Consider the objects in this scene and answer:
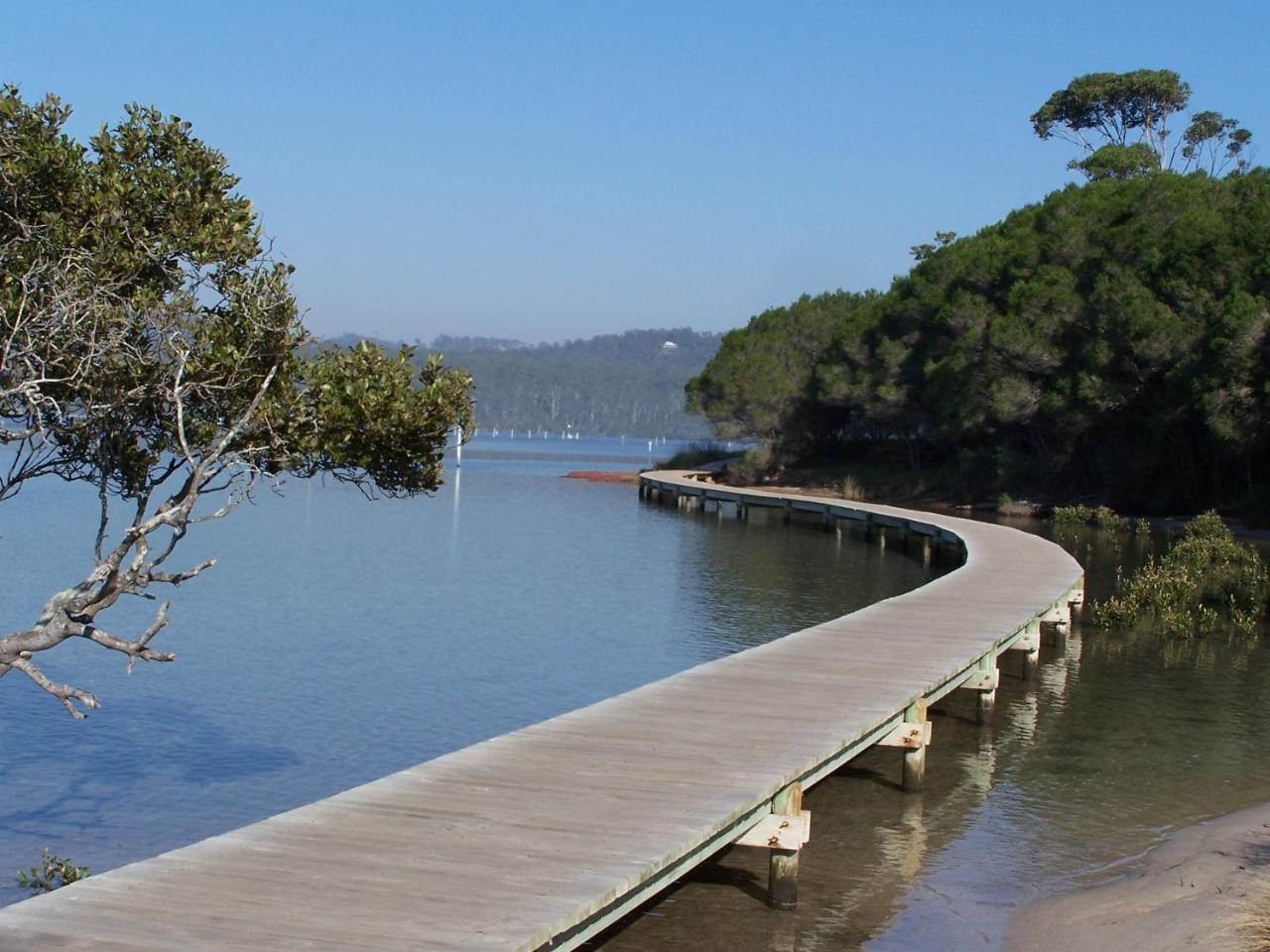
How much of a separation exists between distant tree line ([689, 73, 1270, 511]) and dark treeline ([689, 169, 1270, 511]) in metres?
0.06

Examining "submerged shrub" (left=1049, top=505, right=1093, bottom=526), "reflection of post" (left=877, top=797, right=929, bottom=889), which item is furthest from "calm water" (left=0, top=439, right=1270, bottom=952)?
"submerged shrub" (left=1049, top=505, right=1093, bottom=526)

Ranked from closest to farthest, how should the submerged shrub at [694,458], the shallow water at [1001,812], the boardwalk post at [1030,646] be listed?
1. the shallow water at [1001,812]
2. the boardwalk post at [1030,646]
3. the submerged shrub at [694,458]

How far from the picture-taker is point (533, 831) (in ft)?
23.1

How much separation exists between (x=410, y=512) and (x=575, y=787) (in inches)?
Result: 1523

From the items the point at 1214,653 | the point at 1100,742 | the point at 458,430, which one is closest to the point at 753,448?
the point at 1214,653

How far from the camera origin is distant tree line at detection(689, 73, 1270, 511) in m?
36.8

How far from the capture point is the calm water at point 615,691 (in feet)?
29.6

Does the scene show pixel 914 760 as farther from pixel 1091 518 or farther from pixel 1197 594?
pixel 1091 518

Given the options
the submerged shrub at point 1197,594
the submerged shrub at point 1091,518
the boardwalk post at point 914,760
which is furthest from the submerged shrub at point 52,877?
the submerged shrub at point 1091,518

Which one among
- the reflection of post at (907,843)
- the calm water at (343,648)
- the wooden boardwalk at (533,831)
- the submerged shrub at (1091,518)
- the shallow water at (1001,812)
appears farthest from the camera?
the submerged shrub at (1091,518)

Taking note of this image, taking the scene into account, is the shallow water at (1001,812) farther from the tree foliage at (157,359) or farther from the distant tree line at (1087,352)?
the distant tree line at (1087,352)

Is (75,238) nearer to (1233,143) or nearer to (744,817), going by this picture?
(744,817)

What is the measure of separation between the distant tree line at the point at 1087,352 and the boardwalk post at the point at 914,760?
25.7 metres

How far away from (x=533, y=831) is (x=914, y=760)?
492 centimetres
